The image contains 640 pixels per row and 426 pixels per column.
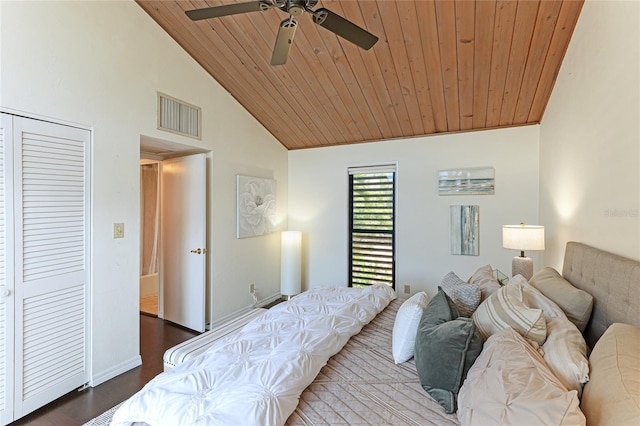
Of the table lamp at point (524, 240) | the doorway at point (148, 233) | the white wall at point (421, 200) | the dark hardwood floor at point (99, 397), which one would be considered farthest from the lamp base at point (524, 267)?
the doorway at point (148, 233)

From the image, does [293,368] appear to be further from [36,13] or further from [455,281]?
[36,13]

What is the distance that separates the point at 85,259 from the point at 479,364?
2625 millimetres

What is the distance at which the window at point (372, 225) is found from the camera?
4.12m

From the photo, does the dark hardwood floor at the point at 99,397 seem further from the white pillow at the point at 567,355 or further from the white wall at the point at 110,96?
the white pillow at the point at 567,355

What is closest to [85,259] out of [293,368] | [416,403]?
[293,368]

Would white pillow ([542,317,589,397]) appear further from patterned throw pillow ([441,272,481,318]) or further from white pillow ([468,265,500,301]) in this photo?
white pillow ([468,265,500,301])

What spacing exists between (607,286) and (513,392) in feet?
3.06

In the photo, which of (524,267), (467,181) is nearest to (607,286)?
(524,267)

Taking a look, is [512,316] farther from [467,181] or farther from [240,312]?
[240,312]

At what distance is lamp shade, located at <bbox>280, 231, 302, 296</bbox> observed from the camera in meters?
4.29

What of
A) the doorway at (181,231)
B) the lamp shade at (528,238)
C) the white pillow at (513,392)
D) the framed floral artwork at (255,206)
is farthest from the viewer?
the framed floral artwork at (255,206)

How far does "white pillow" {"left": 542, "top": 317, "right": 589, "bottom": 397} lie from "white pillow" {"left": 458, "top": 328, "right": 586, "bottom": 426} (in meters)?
0.05

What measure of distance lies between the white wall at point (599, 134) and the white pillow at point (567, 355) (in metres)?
0.55

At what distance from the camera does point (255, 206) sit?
3.94m
